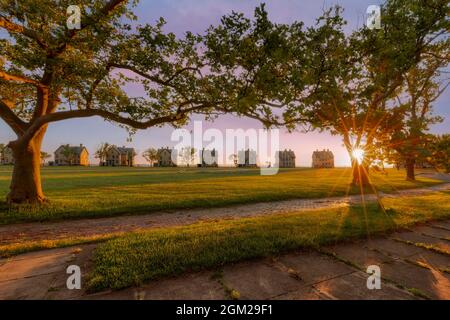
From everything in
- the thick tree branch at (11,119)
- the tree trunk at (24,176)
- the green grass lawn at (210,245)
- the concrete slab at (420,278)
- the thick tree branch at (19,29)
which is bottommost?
the concrete slab at (420,278)

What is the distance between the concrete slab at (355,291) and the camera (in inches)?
139

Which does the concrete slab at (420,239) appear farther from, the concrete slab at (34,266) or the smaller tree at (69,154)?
the smaller tree at (69,154)

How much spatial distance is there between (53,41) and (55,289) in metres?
8.65

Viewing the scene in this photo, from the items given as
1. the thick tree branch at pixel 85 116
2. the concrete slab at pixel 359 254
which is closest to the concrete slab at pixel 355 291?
the concrete slab at pixel 359 254

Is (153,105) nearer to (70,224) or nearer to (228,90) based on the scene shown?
(228,90)

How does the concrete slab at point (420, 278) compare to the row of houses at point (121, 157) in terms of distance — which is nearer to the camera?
the concrete slab at point (420, 278)

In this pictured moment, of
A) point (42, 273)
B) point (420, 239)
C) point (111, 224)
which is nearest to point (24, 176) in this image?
point (111, 224)

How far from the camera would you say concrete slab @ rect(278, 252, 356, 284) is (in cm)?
415

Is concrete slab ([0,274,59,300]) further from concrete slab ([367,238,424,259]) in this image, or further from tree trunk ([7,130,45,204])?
tree trunk ([7,130,45,204])

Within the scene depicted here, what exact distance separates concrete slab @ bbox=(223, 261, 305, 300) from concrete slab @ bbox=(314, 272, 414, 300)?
0.43 meters

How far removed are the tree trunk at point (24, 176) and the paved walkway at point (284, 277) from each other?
685cm

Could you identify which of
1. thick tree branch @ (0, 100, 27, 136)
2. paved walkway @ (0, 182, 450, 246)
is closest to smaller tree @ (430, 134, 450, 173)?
paved walkway @ (0, 182, 450, 246)

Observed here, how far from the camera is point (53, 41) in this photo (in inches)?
316

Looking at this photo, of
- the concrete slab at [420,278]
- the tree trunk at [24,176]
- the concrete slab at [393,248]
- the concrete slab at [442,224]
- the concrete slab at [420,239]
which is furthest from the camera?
the tree trunk at [24,176]
